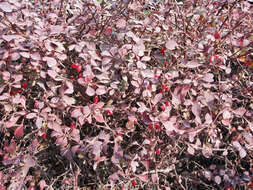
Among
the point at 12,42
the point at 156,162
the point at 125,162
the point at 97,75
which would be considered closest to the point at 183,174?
the point at 156,162

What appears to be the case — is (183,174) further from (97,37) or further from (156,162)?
(97,37)

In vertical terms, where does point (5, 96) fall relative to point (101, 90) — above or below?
below

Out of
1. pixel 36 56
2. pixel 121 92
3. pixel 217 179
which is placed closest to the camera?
pixel 36 56

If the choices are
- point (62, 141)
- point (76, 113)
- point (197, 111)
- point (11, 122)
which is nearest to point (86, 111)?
point (76, 113)

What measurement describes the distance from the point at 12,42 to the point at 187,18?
116cm

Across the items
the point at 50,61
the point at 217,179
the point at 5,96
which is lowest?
the point at 217,179

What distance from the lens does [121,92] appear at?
1.75 meters

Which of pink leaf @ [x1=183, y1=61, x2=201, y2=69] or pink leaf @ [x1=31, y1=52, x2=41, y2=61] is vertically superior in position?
pink leaf @ [x1=183, y1=61, x2=201, y2=69]

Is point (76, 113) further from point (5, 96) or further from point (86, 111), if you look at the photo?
point (5, 96)

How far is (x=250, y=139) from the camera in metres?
1.66

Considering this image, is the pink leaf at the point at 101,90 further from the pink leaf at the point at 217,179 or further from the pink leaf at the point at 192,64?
the pink leaf at the point at 217,179

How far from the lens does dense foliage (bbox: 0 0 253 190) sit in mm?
1598

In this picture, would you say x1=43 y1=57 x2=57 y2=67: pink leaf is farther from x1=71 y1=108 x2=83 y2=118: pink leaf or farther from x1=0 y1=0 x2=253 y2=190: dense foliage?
x1=71 y1=108 x2=83 y2=118: pink leaf

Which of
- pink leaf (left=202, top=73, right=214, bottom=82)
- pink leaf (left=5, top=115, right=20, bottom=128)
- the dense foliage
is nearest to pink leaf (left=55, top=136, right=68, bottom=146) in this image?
the dense foliage
